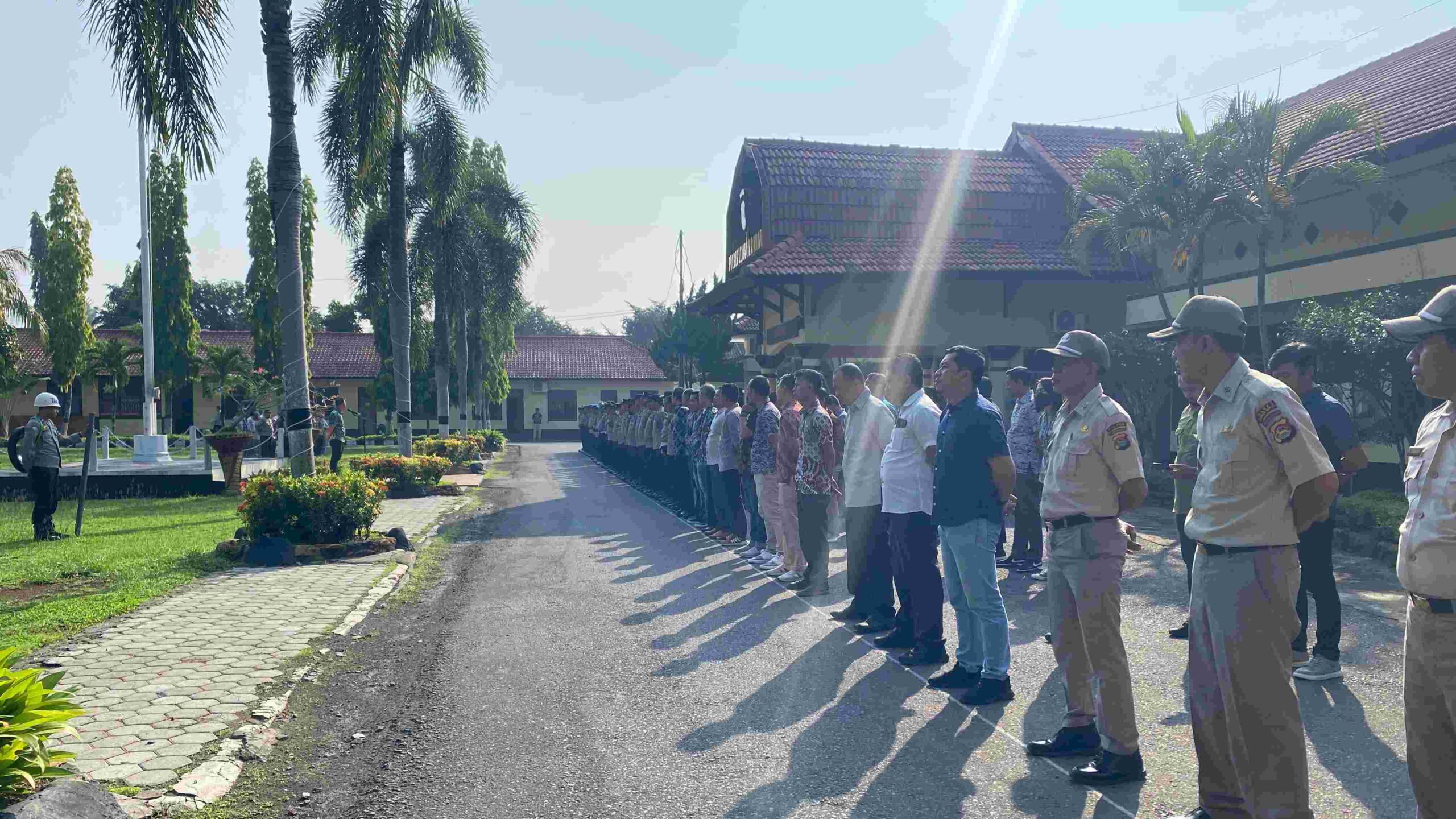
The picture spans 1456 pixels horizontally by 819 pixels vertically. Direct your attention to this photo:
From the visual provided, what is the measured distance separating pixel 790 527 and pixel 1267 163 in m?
Result: 10.6

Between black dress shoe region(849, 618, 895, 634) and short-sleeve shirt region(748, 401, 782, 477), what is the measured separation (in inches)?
119

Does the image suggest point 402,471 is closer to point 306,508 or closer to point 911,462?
point 306,508

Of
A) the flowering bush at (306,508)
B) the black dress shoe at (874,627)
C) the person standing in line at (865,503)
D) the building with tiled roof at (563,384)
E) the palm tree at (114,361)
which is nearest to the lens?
the black dress shoe at (874,627)

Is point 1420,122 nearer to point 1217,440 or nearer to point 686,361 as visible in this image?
point 1217,440

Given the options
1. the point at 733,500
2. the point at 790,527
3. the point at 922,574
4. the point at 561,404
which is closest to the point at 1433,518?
the point at 922,574

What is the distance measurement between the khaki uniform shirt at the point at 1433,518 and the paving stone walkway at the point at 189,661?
493cm

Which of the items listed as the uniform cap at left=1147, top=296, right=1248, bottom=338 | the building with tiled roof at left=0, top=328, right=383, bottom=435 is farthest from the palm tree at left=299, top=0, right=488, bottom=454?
the building with tiled roof at left=0, top=328, right=383, bottom=435

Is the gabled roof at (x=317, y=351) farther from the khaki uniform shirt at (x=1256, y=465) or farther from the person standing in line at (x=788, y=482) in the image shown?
the khaki uniform shirt at (x=1256, y=465)

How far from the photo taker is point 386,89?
13.1 meters

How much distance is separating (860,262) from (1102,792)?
17.7 metres

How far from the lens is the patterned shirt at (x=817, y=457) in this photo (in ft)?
27.8

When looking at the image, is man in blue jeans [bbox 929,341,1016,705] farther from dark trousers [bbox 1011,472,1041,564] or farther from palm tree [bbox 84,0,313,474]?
palm tree [bbox 84,0,313,474]

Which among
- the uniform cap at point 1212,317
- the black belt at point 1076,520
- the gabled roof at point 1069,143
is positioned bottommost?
the black belt at point 1076,520

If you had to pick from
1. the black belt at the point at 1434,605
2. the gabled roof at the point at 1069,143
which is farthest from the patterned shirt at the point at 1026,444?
the gabled roof at the point at 1069,143
